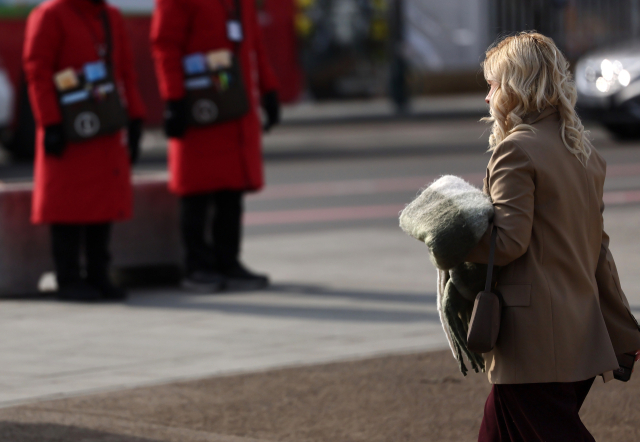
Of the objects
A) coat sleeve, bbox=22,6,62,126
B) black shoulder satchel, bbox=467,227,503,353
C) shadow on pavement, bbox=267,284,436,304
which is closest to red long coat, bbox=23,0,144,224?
coat sleeve, bbox=22,6,62,126

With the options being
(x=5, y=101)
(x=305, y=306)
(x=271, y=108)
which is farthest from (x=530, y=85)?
(x=5, y=101)

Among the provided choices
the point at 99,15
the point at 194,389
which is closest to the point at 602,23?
the point at 99,15

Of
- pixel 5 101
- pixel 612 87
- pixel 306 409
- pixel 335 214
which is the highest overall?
pixel 306 409

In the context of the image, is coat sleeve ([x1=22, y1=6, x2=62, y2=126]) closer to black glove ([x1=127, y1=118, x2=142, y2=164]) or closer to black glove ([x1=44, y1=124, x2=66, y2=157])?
black glove ([x1=44, y1=124, x2=66, y2=157])

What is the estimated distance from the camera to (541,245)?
10.4 feet

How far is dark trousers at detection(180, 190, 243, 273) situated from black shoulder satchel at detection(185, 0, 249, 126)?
19.7 inches

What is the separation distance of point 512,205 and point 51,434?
190 centimetres

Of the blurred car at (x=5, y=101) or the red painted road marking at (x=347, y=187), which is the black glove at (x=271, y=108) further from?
the blurred car at (x=5, y=101)

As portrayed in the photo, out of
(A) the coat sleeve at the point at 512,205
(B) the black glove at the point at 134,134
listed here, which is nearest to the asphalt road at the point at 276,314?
(B) the black glove at the point at 134,134

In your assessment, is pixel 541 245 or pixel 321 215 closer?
pixel 541 245

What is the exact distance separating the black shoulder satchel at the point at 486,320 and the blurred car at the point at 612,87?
1375 centimetres

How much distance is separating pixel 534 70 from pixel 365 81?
24.9m

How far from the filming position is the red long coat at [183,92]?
704cm

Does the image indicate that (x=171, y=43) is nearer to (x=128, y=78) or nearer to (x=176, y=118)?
(x=128, y=78)
